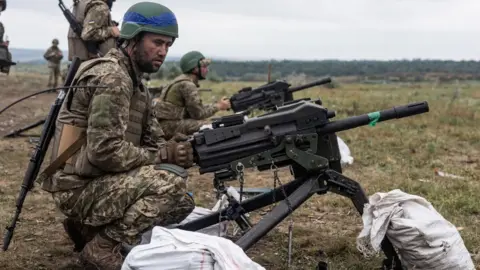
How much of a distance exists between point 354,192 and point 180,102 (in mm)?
4648

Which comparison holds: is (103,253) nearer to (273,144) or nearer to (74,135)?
(74,135)

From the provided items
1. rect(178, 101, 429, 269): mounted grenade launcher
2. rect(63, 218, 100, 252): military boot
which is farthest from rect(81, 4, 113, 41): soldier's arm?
rect(178, 101, 429, 269): mounted grenade launcher

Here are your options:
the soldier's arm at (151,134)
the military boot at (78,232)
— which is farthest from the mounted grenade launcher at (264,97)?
the military boot at (78,232)

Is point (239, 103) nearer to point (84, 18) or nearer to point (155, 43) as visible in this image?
point (84, 18)

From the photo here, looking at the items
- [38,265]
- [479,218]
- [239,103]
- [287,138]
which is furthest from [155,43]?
[239,103]

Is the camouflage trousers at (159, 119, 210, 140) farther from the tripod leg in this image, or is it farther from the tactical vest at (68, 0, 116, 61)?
the tripod leg

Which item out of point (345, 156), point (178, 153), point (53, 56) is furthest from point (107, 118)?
point (53, 56)

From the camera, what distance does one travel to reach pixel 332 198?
Answer: 21.4 ft

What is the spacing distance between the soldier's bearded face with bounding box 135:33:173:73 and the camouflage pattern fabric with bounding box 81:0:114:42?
142 inches

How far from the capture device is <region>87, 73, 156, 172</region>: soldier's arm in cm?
370

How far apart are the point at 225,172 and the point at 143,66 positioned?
0.95 m

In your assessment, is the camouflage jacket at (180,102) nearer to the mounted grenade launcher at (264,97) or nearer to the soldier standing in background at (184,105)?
the soldier standing in background at (184,105)

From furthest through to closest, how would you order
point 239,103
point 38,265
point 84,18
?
point 239,103 → point 84,18 → point 38,265

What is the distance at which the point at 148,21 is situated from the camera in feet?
12.9
